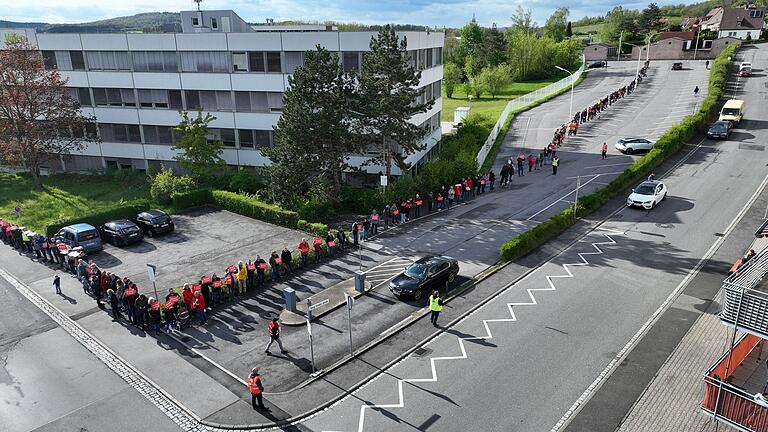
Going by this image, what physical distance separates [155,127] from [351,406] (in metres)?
36.3

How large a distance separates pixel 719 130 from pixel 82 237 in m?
47.9

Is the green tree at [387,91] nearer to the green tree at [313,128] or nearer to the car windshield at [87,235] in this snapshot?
the green tree at [313,128]

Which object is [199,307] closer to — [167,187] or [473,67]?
[167,187]

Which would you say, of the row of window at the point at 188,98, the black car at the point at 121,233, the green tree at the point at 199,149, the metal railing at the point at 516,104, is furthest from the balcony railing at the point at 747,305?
the green tree at the point at 199,149

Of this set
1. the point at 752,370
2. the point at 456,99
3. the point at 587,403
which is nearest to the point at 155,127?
the point at 587,403

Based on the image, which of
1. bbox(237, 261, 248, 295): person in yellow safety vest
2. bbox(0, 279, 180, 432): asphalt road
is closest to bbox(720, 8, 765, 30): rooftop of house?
bbox(237, 261, 248, 295): person in yellow safety vest

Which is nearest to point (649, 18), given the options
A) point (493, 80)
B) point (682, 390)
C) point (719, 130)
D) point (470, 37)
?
point (470, 37)

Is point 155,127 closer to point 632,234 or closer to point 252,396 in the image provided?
point 252,396

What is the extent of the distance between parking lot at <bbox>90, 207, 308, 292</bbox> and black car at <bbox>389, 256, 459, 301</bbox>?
8566mm

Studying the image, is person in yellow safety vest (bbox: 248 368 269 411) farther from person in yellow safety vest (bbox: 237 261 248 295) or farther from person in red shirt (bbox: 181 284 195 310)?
person in yellow safety vest (bbox: 237 261 248 295)

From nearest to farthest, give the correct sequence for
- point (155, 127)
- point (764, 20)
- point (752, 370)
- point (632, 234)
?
point (752, 370) → point (632, 234) → point (155, 127) → point (764, 20)

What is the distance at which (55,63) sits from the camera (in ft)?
148

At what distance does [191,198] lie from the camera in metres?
36.8

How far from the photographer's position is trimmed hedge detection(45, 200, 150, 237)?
100 ft
